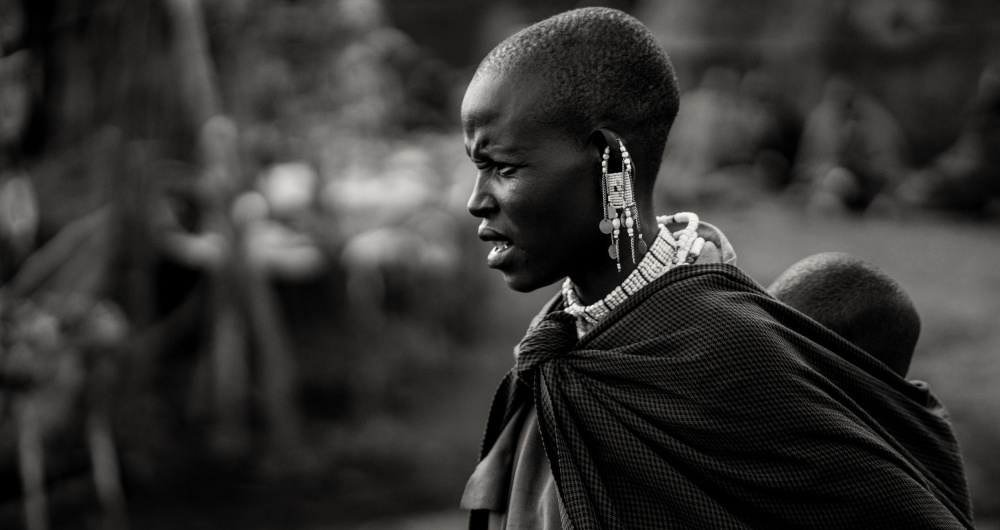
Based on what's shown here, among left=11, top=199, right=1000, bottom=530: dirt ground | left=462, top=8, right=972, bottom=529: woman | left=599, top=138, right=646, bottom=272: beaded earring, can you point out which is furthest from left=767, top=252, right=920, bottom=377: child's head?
left=11, top=199, right=1000, bottom=530: dirt ground

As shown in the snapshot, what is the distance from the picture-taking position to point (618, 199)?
1.58 metres

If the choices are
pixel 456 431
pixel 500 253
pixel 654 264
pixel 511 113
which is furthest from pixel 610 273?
pixel 456 431

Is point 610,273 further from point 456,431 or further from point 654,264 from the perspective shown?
point 456,431

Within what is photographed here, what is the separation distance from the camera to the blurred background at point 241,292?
485 cm

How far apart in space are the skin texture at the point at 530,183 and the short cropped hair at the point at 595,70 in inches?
0.9

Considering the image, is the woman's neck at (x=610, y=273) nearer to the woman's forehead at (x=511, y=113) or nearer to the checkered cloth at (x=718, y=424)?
the checkered cloth at (x=718, y=424)

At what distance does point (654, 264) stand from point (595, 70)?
0.36 metres

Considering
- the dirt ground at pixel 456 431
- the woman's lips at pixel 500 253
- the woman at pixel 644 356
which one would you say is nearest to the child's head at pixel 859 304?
the woman at pixel 644 356

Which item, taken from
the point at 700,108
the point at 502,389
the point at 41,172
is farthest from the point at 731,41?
the point at 502,389

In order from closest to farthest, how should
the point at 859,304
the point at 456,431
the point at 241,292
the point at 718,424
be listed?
the point at 718,424
the point at 859,304
the point at 241,292
the point at 456,431

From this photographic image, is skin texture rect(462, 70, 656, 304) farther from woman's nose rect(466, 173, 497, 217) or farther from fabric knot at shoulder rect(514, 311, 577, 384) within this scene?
fabric knot at shoulder rect(514, 311, 577, 384)

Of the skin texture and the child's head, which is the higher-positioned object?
the skin texture

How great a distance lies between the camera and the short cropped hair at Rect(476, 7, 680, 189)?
1.56m

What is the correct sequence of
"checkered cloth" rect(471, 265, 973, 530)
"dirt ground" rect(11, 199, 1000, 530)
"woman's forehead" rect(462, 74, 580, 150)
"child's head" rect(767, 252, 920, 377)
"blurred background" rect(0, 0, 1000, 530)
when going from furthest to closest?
"dirt ground" rect(11, 199, 1000, 530) < "blurred background" rect(0, 0, 1000, 530) < "child's head" rect(767, 252, 920, 377) < "woman's forehead" rect(462, 74, 580, 150) < "checkered cloth" rect(471, 265, 973, 530)
